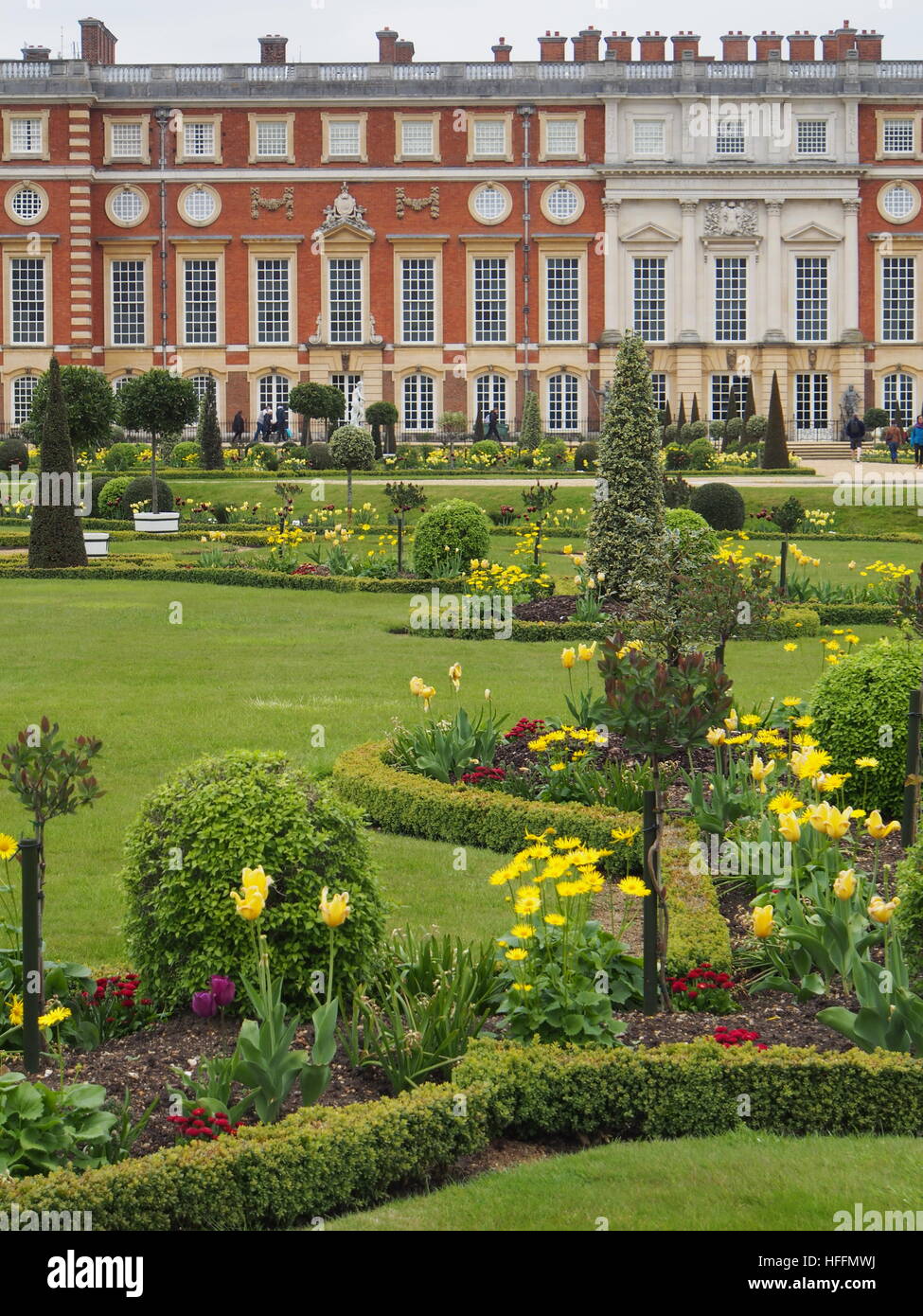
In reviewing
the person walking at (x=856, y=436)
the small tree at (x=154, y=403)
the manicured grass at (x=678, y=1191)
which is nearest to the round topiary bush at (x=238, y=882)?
the manicured grass at (x=678, y=1191)

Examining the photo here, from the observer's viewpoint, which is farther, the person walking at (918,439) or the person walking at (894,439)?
the person walking at (894,439)

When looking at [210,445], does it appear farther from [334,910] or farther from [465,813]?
[334,910]

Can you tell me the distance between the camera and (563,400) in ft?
151

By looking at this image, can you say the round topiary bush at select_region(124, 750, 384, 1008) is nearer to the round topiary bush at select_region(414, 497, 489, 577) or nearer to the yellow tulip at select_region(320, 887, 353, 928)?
the yellow tulip at select_region(320, 887, 353, 928)

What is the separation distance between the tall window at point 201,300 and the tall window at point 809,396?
15.6 metres

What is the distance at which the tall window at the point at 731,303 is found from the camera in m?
46.3

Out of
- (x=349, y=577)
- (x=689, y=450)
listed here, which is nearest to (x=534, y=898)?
(x=349, y=577)

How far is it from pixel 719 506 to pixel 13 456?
16297 millimetres

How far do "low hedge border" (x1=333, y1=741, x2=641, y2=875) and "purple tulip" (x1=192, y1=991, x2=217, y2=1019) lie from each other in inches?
112

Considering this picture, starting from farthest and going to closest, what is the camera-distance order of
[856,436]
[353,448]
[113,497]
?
[856,436]
[353,448]
[113,497]

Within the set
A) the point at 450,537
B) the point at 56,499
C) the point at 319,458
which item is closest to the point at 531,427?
the point at 319,458

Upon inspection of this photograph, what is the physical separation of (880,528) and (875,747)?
744 inches

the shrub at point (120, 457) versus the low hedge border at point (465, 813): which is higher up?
the shrub at point (120, 457)

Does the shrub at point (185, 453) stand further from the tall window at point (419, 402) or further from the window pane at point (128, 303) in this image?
the tall window at point (419, 402)
